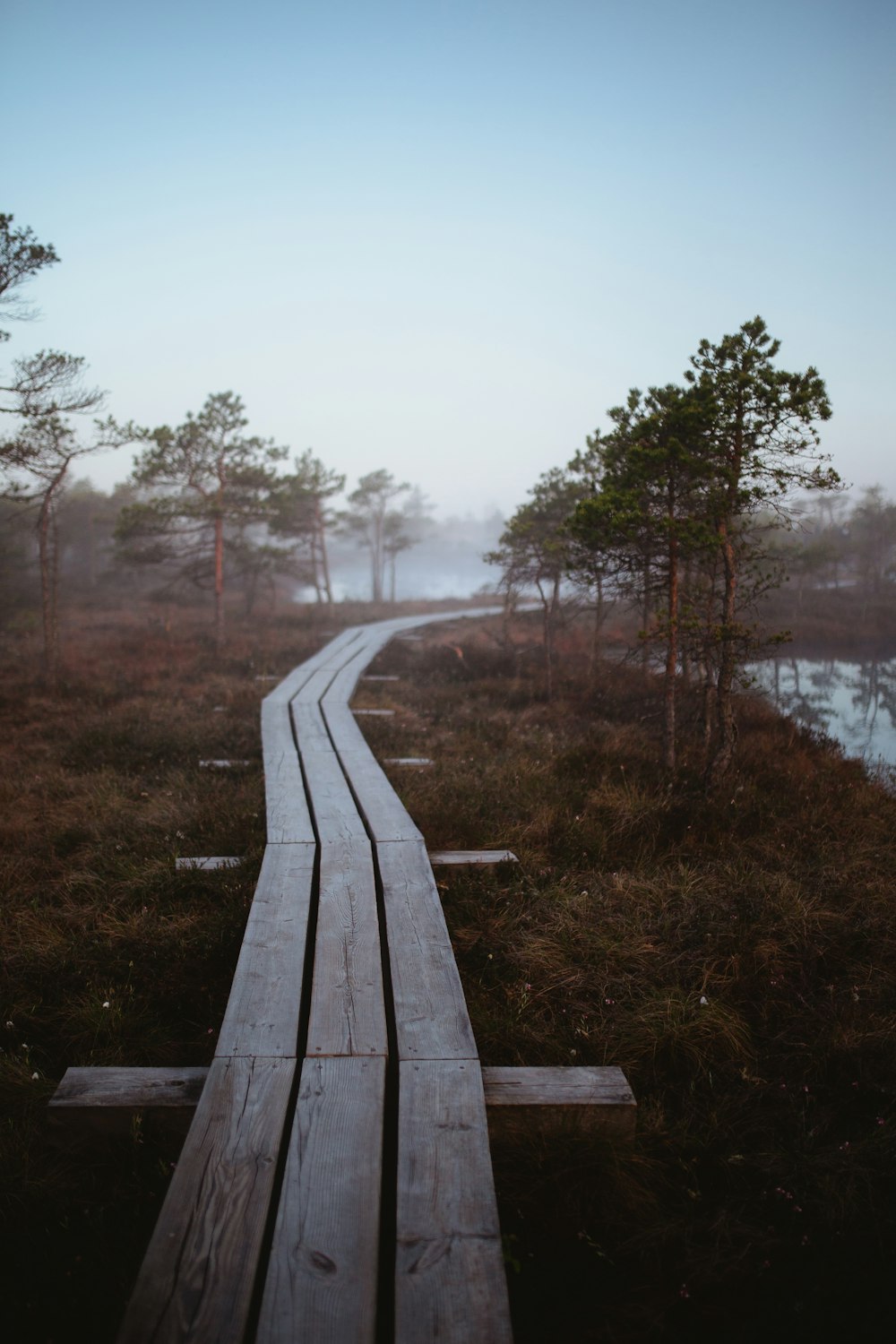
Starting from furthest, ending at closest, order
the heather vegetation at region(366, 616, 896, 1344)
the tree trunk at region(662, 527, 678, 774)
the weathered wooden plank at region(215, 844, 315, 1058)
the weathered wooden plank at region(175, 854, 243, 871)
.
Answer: the tree trunk at region(662, 527, 678, 774) < the weathered wooden plank at region(175, 854, 243, 871) < the weathered wooden plank at region(215, 844, 315, 1058) < the heather vegetation at region(366, 616, 896, 1344)

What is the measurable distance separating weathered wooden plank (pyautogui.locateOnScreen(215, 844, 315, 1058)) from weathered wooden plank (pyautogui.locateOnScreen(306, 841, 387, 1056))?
0.35ft

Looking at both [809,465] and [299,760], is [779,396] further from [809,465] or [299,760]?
[299,760]

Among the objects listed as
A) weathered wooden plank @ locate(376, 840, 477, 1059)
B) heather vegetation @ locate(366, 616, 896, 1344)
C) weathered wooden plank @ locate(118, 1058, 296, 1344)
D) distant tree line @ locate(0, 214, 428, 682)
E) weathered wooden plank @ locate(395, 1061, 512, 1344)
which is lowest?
heather vegetation @ locate(366, 616, 896, 1344)

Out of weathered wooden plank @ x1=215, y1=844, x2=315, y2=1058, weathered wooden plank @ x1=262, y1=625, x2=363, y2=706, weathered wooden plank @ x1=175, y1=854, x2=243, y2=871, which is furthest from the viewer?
weathered wooden plank @ x1=262, y1=625, x2=363, y2=706

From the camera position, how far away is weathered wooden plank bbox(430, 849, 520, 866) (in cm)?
510

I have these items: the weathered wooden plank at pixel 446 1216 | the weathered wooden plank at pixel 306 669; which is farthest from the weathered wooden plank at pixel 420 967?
the weathered wooden plank at pixel 306 669

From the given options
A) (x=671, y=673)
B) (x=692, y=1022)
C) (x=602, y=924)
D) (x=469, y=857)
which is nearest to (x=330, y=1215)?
(x=692, y=1022)

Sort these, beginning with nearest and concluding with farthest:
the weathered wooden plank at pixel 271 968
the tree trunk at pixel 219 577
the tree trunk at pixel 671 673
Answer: the weathered wooden plank at pixel 271 968 < the tree trunk at pixel 671 673 < the tree trunk at pixel 219 577

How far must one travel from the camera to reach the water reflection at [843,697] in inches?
521

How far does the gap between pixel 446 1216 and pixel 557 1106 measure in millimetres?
776

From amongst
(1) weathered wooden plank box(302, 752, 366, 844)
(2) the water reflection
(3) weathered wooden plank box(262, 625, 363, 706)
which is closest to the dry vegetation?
(1) weathered wooden plank box(302, 752, 366, 844)

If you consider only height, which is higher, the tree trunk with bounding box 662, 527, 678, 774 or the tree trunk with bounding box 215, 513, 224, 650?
the tree trunk with bounding box 215, 513, 224, 650

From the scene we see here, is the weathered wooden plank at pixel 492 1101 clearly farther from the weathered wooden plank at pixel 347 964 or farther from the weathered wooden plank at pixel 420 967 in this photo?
→ the weathered wooden plank at pixel 347 964

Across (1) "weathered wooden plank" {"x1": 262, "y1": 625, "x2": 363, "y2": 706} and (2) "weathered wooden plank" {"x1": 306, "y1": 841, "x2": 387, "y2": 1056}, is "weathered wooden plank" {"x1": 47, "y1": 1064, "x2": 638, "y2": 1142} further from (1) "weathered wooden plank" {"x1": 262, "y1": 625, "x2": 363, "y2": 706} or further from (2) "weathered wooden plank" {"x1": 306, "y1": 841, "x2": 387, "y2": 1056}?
(1) "weathered wooden plank" {"x1": 262, "y1": 625, "x2": 363, "y2": 706}
